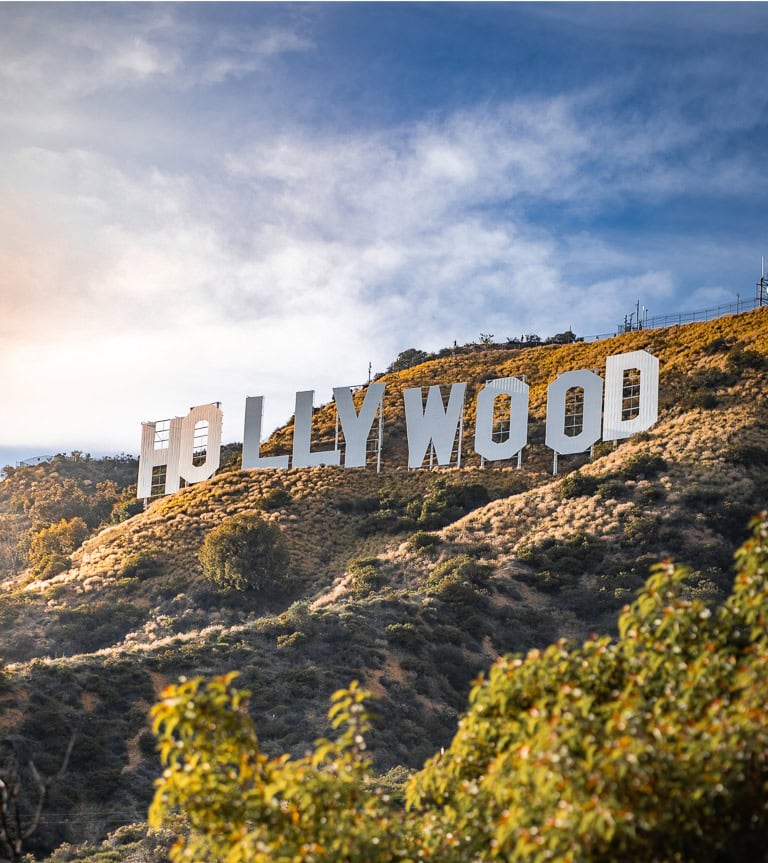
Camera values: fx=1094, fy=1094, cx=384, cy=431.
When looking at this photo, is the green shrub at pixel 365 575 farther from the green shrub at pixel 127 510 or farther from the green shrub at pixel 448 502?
the green shrub at pixel 127 510

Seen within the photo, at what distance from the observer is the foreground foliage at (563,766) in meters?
7.51

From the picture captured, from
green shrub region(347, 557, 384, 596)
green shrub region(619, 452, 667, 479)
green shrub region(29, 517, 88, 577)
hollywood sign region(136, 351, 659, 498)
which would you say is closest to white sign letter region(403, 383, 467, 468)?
hollywood sign region(136, 351, 659, 498)

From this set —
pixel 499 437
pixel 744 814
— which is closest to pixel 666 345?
pixel 499 437

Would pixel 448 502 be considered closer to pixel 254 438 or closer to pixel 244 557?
pixel 244 557

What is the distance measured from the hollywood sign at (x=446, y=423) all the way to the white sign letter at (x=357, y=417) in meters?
0.06

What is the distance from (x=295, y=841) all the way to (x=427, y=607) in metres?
38.7

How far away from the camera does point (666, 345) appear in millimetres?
75062

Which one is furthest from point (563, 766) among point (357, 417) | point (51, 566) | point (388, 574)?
point (51, 566)

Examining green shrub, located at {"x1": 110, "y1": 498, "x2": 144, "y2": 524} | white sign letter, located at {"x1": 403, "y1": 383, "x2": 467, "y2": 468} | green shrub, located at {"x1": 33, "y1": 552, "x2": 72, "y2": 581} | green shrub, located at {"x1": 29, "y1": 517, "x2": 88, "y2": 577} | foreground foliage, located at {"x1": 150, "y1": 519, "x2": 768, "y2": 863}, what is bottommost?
foreground foliage, located at {"x1": 150, "y1": 519, "x2": 768, "y2": 863}

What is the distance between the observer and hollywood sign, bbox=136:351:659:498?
194 feet

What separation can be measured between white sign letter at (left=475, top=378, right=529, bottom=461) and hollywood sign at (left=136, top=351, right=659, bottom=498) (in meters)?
0.06

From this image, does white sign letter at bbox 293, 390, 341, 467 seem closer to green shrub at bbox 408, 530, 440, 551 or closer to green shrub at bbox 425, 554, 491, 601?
green shrub at bbox 408, 530, 440, 551

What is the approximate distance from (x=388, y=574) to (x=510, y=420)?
12.2 meters

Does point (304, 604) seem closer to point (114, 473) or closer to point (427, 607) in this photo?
point (427, 607)
